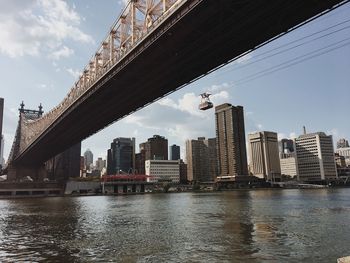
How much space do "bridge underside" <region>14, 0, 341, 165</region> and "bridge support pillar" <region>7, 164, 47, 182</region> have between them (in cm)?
9364

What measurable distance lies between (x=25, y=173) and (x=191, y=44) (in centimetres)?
12587

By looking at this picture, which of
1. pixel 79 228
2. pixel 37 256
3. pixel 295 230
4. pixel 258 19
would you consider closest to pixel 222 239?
pixel 295 230

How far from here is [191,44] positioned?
3422cm

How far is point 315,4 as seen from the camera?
2742cm

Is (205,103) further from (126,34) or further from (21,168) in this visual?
(21,168)

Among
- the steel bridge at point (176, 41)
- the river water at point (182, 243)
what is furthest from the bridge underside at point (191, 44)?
the river water at point (182, 243)

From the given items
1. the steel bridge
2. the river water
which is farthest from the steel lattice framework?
the river water

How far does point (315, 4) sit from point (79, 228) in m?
25.0

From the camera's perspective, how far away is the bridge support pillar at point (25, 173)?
138712mm

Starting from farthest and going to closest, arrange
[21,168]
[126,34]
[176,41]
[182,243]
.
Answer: [21,168], [126,34], [176,41], [182,243]

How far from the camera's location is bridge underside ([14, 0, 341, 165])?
27597mm

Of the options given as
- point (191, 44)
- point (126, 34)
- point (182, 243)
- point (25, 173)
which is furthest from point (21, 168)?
point (182, 243)

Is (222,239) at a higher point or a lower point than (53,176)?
lower

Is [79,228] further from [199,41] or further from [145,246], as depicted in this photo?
[199,41]
